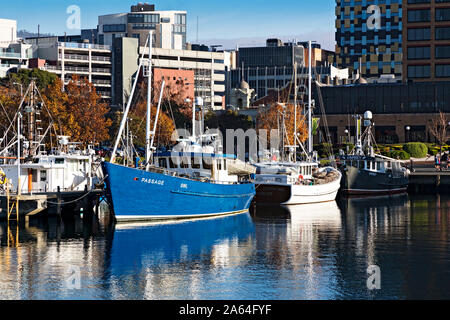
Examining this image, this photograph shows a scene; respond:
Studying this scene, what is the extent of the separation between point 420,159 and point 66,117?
192 ft

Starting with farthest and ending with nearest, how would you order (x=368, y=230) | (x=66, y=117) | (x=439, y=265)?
(x=66, y=117) → (x=368, y=230) → (x=439, y=265)

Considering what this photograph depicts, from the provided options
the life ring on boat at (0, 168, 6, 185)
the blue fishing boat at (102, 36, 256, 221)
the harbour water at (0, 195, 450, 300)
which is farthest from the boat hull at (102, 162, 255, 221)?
the life ring on boat at (0, 168, 6, 185)

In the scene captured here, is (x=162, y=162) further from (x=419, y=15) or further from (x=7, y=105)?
(x=419, y=15)

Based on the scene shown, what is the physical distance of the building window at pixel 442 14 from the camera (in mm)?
160875

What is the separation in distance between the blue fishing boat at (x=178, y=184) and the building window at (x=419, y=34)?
97.5 metres

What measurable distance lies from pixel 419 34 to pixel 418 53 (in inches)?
157

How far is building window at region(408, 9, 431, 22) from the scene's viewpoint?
529 ft

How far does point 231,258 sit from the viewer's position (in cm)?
4950

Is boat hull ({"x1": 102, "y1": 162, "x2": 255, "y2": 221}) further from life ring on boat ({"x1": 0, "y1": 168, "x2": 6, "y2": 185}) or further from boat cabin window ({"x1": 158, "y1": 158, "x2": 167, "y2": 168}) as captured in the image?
life ring on boat ({"x1": 0, "y1": 168, "x2": 6, "y2": 185})

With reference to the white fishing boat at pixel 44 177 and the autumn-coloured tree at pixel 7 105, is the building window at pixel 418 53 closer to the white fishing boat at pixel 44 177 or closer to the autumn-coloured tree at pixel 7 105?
the autumn-coloured tree at pixel 7 105

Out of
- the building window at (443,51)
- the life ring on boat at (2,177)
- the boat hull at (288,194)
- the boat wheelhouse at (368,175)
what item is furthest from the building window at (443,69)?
the life ring on boat at (2,177)
